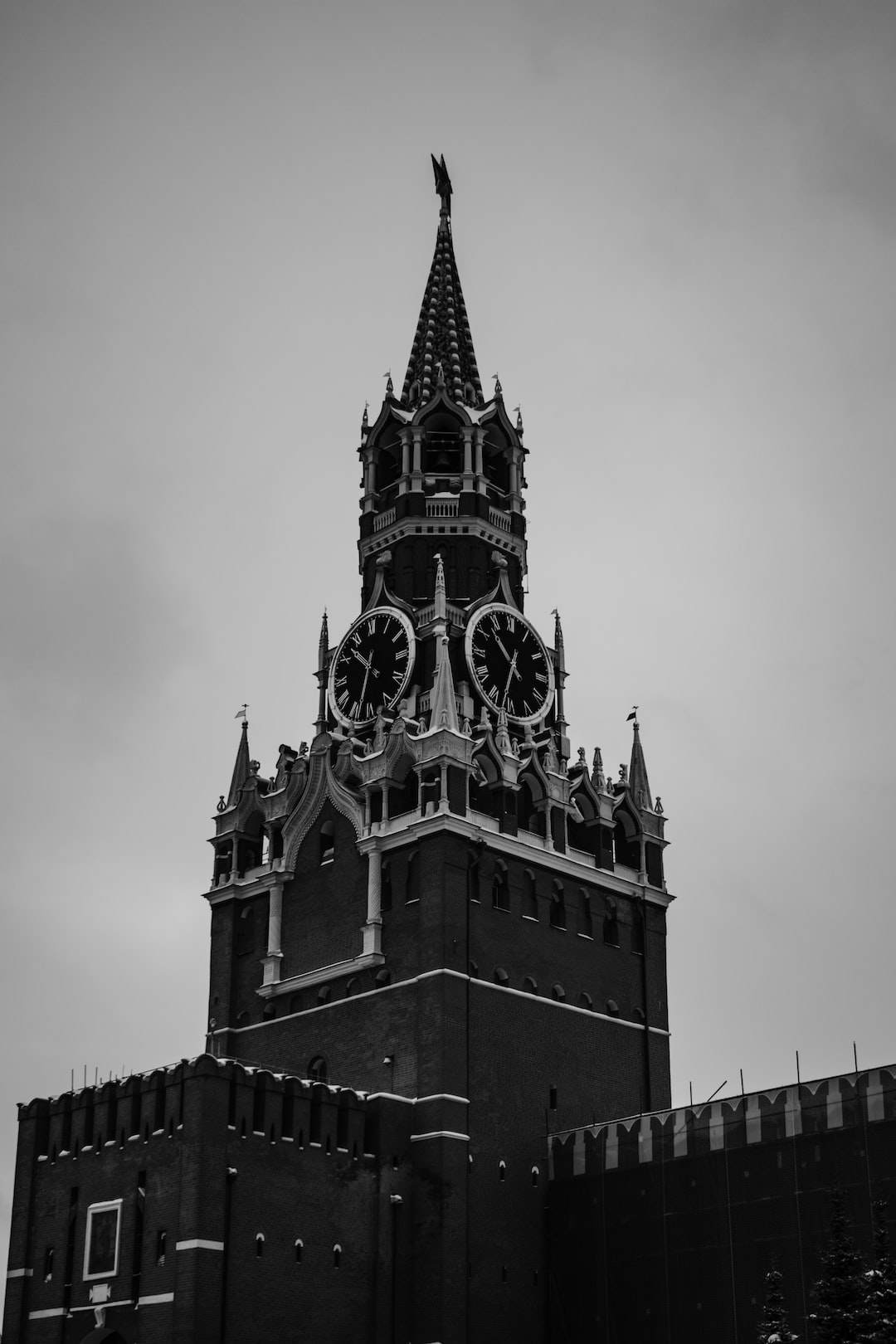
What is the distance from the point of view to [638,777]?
312ft

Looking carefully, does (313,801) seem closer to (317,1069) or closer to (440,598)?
(440,598)

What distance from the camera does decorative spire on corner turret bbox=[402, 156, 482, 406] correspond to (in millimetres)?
102438

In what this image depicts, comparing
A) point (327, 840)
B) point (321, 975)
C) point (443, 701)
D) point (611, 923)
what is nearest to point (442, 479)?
point (443, 701)

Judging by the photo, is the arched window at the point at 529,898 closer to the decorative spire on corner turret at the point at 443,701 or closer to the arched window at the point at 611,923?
the arched window at the point at 611,923

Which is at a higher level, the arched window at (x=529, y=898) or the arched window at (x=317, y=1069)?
the arched window at (x=529, y=898)

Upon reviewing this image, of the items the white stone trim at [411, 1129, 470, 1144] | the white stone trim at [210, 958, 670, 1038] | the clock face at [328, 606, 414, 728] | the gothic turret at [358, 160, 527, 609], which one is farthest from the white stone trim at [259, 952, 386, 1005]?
the gothic turret at [358, 160, 527, 609]

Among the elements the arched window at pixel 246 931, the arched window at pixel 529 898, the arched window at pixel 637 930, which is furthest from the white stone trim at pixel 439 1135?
the arched window at pixel 637 930

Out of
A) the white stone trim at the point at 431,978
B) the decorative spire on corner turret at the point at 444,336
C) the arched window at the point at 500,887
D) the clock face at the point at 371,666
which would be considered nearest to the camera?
the white stone trim at the point at 431,978

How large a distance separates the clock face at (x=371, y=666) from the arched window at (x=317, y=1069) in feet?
55.6

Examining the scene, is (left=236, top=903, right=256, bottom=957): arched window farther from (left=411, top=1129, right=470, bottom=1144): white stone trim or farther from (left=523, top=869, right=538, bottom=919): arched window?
(left=411, top=1129, right=470, bottom=1144): white stone trim

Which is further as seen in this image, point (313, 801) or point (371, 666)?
point (371, 666)

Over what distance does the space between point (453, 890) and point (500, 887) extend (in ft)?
12.5

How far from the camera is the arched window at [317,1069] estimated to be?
83438mm

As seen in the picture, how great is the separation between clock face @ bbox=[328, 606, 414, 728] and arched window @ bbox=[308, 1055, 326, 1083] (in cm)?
1696
